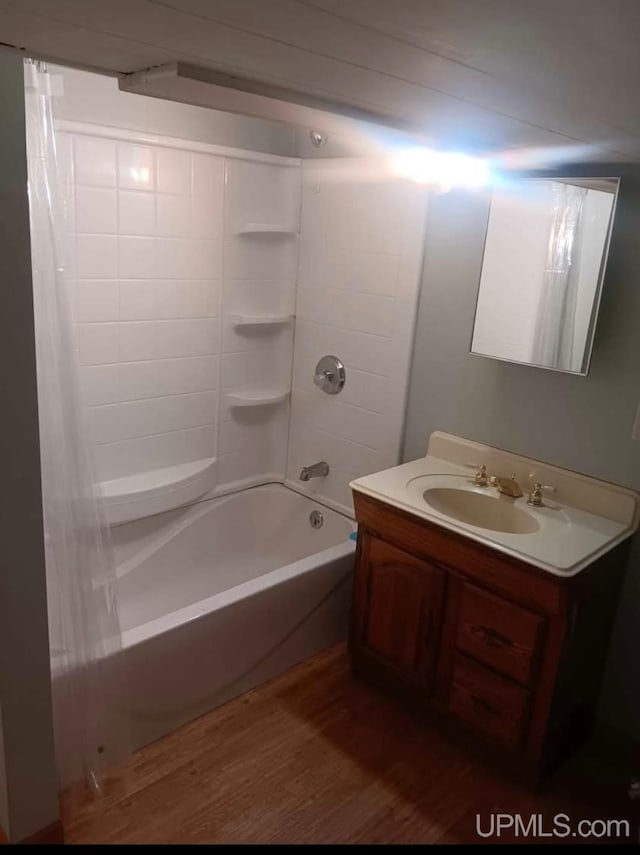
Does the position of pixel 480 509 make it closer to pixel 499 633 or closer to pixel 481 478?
pixel 481 478

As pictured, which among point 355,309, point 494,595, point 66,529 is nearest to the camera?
point 66,529

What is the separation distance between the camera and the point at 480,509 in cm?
225

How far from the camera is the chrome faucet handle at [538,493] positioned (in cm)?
213

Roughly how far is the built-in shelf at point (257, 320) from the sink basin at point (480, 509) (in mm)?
1112

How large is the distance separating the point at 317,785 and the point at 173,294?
1.82 metres

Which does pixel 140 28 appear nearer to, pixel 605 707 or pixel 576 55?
pixel 576 55

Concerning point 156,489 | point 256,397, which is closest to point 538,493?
point 256,397

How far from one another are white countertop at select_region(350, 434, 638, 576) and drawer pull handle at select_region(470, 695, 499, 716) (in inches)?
20.4

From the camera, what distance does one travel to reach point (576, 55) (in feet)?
3.01

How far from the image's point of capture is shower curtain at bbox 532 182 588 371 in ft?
6.62

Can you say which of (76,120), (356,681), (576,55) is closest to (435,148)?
(576,55)

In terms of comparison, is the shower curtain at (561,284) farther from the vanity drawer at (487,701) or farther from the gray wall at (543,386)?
the vanity drawer at (487,701)

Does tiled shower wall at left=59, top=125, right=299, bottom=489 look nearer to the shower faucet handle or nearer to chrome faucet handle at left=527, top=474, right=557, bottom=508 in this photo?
the shower faucet handle

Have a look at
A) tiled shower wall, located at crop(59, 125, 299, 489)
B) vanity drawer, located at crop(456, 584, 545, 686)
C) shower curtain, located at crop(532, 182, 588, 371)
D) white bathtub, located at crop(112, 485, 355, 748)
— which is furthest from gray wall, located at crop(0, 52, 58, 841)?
shower curtain, located at crop(532, 182, 588, 371)
